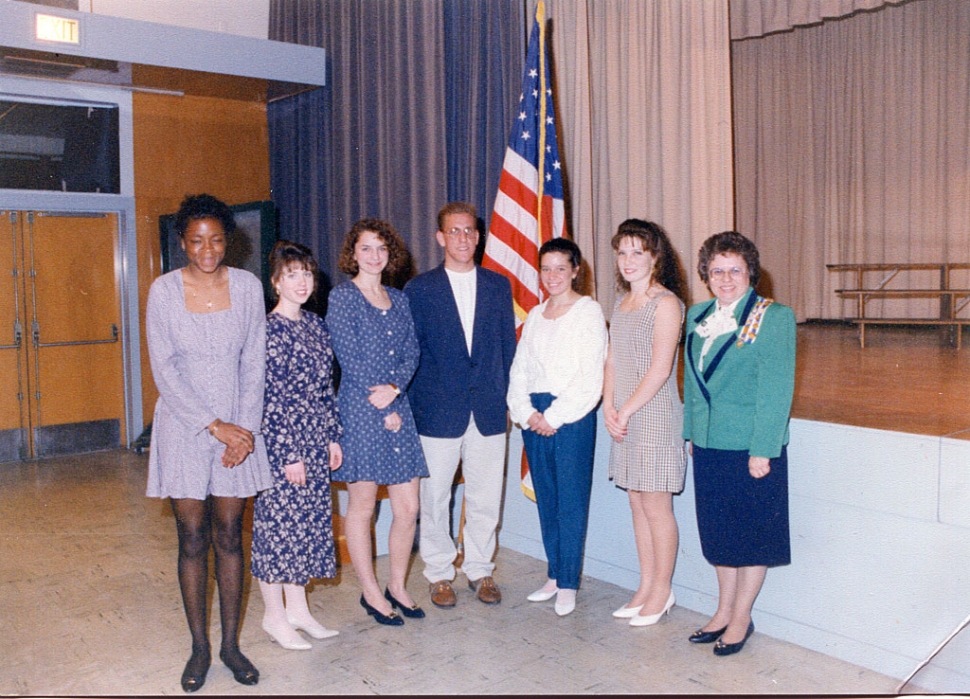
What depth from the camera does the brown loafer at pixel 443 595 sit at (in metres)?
3.61

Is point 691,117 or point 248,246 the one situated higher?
point 691,117

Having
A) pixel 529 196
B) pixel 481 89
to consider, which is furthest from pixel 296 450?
pixel 481 89

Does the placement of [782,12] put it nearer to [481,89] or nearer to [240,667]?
[481,89]

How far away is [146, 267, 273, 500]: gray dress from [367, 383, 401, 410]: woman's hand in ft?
1.65

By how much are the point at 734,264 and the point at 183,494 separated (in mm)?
1957

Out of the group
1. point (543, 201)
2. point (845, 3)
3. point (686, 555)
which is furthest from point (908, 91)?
point (686, 555)

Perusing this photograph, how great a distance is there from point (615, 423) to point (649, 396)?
0.18 metres

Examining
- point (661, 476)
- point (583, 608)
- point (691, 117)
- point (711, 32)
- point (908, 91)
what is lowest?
point (583, 608)

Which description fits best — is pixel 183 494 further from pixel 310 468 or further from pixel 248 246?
pixel 248 246

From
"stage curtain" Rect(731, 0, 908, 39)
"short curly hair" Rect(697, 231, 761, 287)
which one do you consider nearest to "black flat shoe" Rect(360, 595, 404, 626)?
"short curly hair" Rect(697, 231, 761, 287)

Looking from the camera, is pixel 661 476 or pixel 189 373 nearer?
pixel 189 373

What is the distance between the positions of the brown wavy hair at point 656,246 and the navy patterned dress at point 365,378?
2.99ft

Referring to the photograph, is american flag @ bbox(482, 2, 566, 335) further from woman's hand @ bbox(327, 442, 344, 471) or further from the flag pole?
woman's hand @ bbox(327, 442, 344, 471)

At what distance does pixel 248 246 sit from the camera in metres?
6.14
